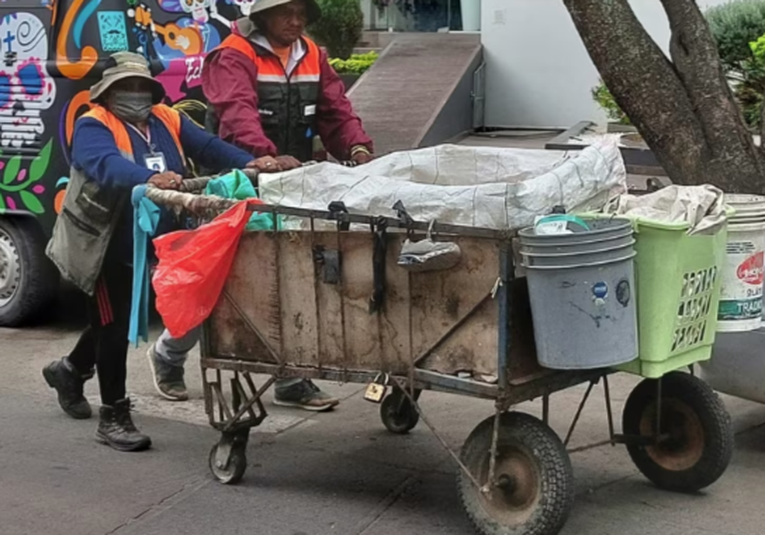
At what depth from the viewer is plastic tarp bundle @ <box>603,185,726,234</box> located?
450 centimetres

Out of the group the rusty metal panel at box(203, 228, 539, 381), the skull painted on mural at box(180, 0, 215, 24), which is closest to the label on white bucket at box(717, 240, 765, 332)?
the rusty metal panel at box(203, 228, 539, 381)

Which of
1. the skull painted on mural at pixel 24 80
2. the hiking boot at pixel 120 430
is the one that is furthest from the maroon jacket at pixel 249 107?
the skull painted on mural at pixel 24 80

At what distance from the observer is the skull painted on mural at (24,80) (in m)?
7.66

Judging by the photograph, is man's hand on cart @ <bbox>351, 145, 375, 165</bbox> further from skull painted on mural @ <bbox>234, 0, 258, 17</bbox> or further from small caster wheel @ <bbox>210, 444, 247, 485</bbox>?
skull painted on mural @ <bbox>234, 0, 258, 17</bbox>

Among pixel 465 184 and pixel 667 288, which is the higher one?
pixel 465 184

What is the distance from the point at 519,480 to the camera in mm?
4641

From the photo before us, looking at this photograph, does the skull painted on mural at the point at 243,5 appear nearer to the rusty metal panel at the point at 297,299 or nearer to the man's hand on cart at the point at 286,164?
the man's hand on cart at the point at 286,164

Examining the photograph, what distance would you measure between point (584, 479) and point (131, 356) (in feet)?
10.3

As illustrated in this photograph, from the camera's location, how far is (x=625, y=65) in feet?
24.0

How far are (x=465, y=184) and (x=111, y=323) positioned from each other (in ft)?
5.50

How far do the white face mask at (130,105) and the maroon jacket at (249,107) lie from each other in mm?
487

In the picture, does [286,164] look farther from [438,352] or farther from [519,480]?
[519,480]

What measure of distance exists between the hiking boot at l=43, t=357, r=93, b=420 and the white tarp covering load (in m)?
1.71

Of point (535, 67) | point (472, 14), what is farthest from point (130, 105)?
point (472, 14)
